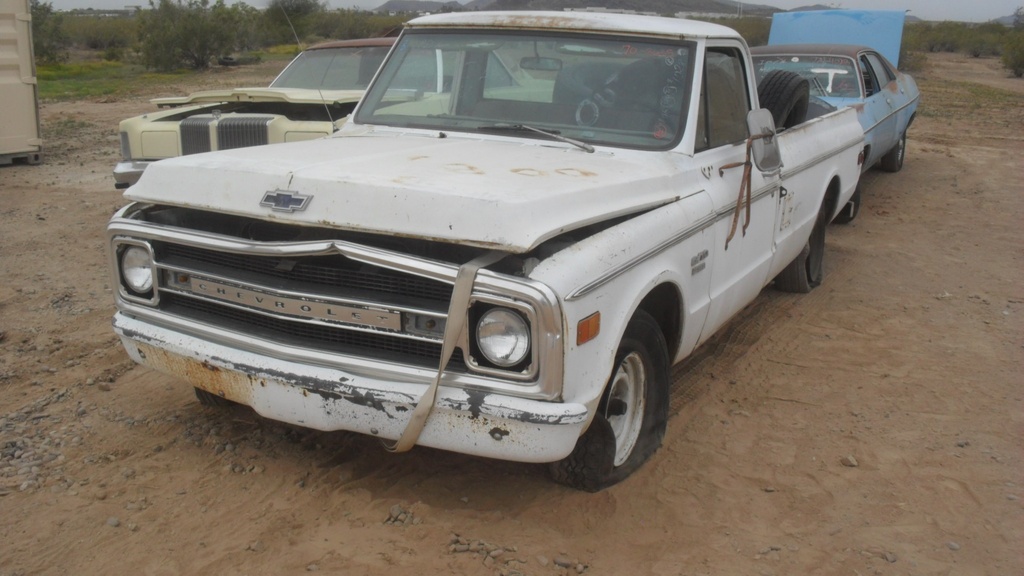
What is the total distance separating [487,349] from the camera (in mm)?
2867

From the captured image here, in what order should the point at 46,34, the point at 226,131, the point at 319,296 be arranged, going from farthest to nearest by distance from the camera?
the point at 46,34 → the point at 226,131 → the point at 319,296

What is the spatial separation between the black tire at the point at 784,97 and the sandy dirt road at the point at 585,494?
1.26 m

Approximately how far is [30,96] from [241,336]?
9845 millimetres

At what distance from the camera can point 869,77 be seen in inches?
384

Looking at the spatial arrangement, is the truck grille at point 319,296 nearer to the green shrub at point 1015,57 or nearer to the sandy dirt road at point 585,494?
the sandy dirt road at point 585,494

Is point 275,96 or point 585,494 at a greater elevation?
point 275,96

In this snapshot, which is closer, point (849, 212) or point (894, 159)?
point (849, 212)

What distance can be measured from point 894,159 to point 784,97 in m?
6.54

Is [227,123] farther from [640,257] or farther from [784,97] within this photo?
[640,257]

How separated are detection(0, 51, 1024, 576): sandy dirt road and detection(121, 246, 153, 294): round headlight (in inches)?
27.1

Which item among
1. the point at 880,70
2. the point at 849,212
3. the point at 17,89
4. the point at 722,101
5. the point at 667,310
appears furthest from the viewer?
the point at 17,89

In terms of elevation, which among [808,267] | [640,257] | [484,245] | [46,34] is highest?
[46,34]

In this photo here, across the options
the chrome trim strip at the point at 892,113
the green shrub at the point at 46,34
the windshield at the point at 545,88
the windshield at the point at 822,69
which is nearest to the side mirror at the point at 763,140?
the windshield at the point at 545,88

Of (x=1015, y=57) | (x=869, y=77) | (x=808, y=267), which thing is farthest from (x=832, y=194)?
(x=1015, y=57)
